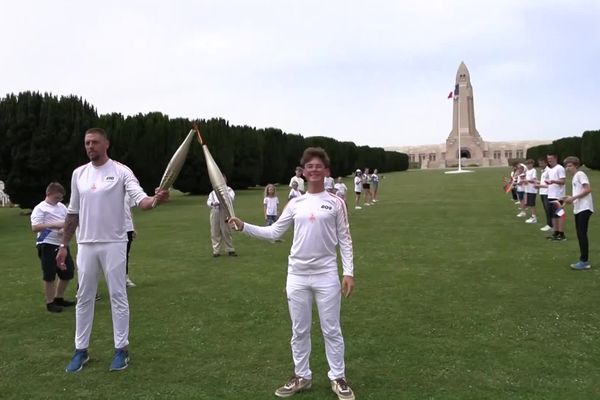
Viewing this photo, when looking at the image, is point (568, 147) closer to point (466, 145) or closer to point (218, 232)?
point (466, 145)

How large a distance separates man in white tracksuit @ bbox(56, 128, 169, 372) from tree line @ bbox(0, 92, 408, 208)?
71.9 ft

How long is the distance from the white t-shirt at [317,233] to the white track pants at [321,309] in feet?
0.26

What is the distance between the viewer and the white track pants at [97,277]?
5227 mm

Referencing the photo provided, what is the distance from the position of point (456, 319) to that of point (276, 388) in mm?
3097

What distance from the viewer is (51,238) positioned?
790cm

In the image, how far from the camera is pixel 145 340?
639 centimetres

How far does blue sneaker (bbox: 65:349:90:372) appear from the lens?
541cm

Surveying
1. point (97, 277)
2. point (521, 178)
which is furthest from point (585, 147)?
point (97, 277)

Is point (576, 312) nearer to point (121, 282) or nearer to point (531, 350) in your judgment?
A: point (531, 350)

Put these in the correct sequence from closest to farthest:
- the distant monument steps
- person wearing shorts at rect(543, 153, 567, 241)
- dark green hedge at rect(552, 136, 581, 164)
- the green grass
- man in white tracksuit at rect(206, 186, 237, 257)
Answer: the green grass < man in white tracksuit at rect(206, 186, 237, 257) < person wearing shorts at rect(543, 153, 567, 241) < dark green hedge at rect(552, 136, 581, 164) < the distant monument steps

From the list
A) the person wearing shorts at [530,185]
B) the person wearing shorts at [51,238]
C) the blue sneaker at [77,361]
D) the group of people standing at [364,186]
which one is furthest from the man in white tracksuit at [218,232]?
the group of people standing at [364,186]

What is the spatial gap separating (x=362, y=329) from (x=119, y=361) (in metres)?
2.89

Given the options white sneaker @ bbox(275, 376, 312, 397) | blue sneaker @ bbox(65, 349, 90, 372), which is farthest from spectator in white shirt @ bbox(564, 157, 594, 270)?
blue sneaker @ bbox(65, 349, 90, 372)

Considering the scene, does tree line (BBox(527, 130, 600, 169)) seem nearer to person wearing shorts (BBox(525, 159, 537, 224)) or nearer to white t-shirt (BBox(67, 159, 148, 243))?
person wearing shorts (BBox(525, 159, 537, 224))
